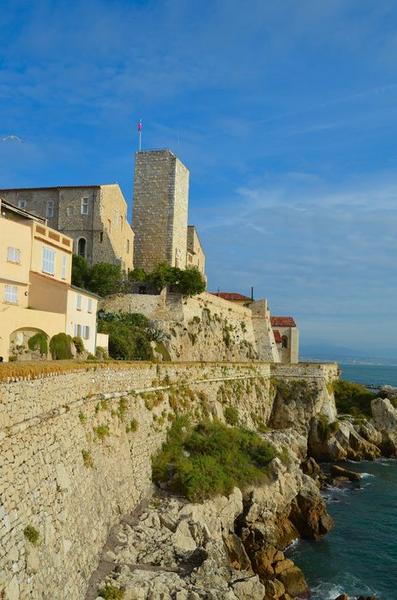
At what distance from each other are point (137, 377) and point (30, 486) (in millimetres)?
12088

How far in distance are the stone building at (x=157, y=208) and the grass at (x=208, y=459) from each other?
75.8 ft

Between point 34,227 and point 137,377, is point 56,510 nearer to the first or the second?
point 137,377

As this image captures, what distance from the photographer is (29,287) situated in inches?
1003

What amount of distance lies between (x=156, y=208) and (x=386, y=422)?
91.5 ft

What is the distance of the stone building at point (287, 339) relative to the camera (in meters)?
66.7

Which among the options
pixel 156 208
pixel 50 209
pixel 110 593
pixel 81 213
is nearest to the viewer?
pixel 110 593

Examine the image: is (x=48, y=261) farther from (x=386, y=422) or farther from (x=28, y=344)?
(x=386, y=422)

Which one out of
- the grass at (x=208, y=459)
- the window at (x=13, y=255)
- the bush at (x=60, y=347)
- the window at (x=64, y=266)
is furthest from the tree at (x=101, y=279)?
the window at (x=13, y=255)

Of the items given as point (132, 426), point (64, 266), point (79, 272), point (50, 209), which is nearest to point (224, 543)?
point (132, 426)

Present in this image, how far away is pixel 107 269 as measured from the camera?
4316cm

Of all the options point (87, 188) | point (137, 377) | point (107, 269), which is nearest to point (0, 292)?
point (137, 377)

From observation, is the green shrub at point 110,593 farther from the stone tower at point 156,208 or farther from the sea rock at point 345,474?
the stone tower at point 156,208

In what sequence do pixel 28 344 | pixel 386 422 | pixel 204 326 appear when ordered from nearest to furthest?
pixel 28 344 → pixel 386 422 → pixel 204 326

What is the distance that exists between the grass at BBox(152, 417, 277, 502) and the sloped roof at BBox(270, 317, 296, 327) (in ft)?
125
